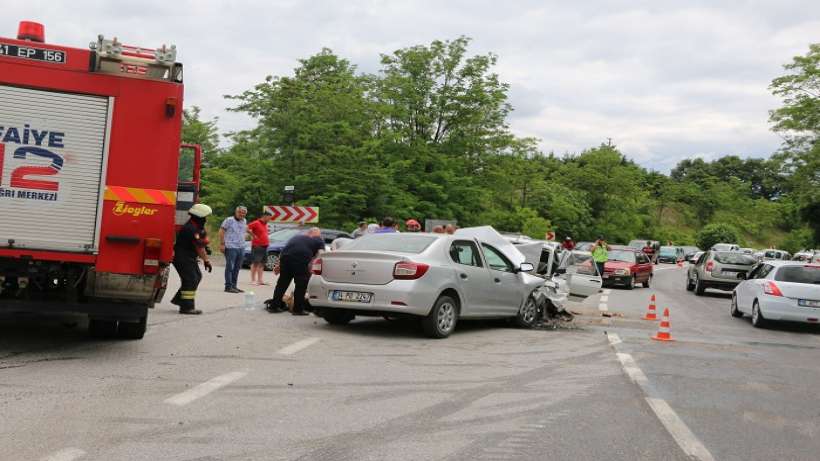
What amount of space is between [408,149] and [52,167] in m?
34.7

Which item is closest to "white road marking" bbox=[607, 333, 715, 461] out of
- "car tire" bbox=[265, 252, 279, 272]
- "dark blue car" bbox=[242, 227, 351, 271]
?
"dark blue car" bbox=[242, 227, 351, 271]

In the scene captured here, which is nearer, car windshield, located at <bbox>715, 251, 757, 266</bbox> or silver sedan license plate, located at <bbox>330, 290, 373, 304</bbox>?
silver sedan license plate, located at <bbox>330, 290, 373, 304</bbox>

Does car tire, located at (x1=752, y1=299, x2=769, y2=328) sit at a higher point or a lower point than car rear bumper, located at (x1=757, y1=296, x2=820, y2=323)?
lower

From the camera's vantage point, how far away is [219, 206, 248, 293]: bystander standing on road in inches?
683

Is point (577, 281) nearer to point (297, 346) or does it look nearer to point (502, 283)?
point (502, 283)

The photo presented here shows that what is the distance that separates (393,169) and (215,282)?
19.3 m

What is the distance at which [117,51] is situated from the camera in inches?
333

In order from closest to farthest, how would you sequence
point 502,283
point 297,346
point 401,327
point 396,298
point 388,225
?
point 297,346, point 396,298, point 401,327, point 502,283, point 388,225

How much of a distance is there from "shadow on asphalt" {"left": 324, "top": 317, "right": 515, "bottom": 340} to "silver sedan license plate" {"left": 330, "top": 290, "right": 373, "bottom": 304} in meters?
0.61

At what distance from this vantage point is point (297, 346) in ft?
33.4

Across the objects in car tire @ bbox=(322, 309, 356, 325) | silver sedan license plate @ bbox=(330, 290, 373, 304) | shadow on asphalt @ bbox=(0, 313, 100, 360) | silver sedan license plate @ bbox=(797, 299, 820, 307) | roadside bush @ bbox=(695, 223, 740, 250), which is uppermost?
roadside bush @ bbox=(695, 223, 740, 250)

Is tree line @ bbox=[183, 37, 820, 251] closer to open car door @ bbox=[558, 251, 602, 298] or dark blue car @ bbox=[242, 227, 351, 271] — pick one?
dark blue car @ bbox=[242, 227, 351, 271]

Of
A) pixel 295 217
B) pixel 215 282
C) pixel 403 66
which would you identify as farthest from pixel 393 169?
pixel 215 282

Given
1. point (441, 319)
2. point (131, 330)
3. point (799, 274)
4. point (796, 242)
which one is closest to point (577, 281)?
point (799, 274)
